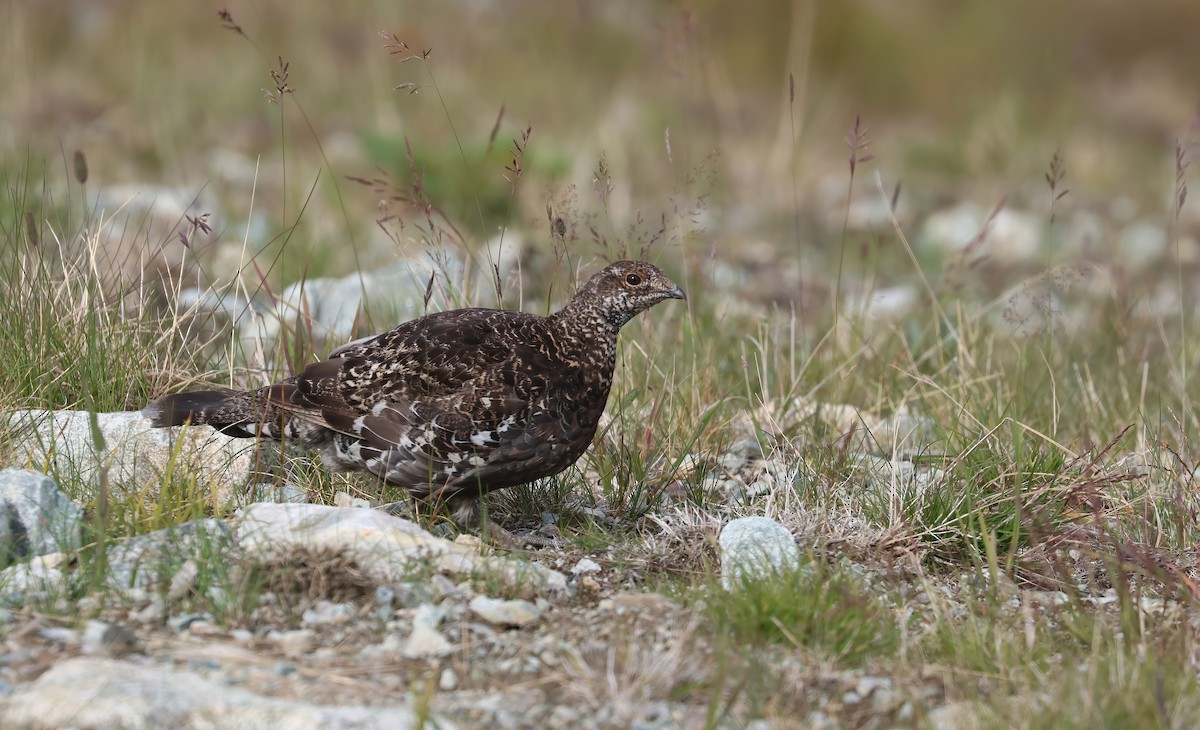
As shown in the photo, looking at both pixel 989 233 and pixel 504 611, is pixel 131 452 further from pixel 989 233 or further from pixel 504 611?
pixel 989 233

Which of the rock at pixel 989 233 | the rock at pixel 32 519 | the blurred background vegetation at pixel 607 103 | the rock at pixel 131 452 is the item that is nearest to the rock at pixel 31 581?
the rock at pixel 32 519

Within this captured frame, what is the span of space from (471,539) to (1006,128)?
9.39 metres

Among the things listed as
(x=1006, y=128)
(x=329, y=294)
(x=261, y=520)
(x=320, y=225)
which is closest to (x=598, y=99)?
(x=1006, y=128)

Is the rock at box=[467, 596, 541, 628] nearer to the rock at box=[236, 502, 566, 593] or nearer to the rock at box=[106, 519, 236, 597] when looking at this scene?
the rock at box=[236, 502, 566, 593]

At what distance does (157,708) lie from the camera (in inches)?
113

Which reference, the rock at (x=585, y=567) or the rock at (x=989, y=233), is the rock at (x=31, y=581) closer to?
the rock at (x=585, y=567)

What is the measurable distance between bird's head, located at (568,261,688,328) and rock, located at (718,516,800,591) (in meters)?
0.92

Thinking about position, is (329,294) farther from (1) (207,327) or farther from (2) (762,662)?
(2) (762,662)

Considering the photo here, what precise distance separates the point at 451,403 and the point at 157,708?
59.9 inches

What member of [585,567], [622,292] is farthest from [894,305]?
[585,567]

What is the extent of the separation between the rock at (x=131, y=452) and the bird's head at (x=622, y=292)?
124 centimetres

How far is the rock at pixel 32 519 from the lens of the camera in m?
3.60

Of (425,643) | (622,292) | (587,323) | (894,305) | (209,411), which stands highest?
(894,305)

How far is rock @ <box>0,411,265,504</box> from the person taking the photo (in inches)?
159
